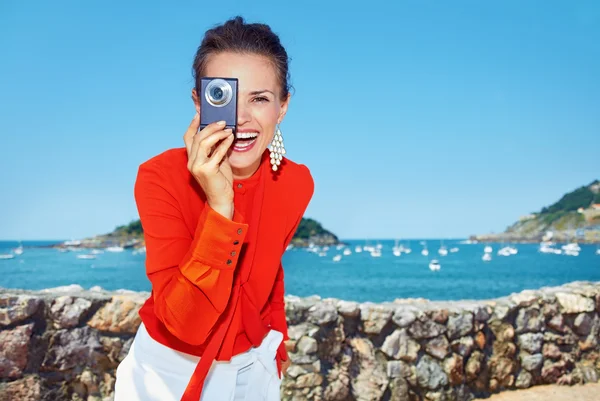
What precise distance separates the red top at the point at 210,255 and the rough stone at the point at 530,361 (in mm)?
4085

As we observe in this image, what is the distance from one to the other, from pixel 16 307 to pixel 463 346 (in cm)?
366

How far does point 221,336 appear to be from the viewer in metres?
1.34

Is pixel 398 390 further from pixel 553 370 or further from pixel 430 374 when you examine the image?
pixel 553 370

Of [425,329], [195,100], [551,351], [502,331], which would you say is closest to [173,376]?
[195,100]

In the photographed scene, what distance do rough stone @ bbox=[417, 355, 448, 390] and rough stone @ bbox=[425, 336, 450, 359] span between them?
6 centimetres

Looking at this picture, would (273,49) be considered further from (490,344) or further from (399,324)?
(490,344)

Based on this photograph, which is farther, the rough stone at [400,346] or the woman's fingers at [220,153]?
the rough stone at [400,346]

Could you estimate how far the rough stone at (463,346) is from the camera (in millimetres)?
4660

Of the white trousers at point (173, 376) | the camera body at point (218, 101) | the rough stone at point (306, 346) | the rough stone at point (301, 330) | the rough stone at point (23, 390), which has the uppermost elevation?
the camera body at point (218, 101)

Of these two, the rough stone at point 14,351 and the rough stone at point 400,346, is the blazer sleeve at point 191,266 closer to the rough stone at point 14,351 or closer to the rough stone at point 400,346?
the rough stone at point 14,351

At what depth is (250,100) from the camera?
4.53 ft

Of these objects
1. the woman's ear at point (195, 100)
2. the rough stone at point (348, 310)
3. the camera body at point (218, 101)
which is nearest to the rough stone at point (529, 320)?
the rough stone at point (348, 310)

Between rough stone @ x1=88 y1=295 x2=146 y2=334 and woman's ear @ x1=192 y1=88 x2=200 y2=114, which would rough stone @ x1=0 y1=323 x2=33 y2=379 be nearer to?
rough stone @ x1=88 y1=295 x2=146 y2=334

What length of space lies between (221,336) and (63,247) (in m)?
114
